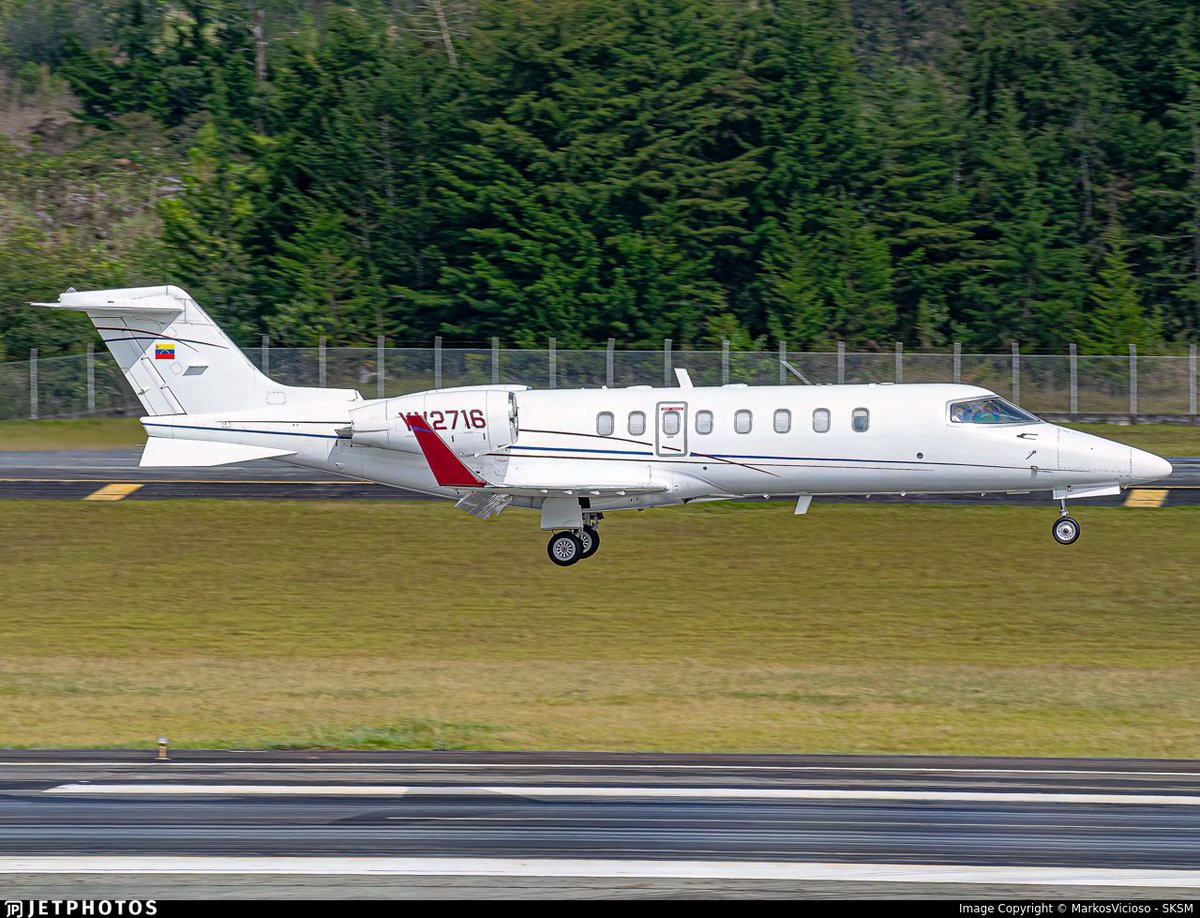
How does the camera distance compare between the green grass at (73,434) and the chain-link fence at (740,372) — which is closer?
the green grass at (73,434)

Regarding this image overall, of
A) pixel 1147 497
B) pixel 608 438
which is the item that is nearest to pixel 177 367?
pixel 608 438

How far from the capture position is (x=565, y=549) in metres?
28.8

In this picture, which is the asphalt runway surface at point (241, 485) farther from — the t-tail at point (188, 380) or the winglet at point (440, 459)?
the winglet at point (440, 459)

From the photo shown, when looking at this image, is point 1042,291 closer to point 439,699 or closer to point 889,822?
point 439,699

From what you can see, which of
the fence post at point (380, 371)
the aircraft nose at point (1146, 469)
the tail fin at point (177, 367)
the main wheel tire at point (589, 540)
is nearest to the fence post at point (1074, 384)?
the fence post at point (380, 371)

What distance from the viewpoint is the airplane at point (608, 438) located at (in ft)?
88.3

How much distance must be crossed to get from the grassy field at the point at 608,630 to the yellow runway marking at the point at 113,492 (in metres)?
0.90

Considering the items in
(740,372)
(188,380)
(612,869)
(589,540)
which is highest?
(740,372)

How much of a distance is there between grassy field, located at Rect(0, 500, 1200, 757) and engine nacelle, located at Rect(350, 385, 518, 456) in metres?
2.81

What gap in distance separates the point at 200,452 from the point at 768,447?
9.79 metres

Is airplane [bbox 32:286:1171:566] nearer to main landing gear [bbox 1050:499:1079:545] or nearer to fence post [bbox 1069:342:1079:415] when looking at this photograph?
main landing gear [bbox 1050:499:1079:545]

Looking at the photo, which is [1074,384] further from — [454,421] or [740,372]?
[454,421]

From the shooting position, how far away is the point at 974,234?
6019 cm

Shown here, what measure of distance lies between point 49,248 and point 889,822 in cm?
5591
